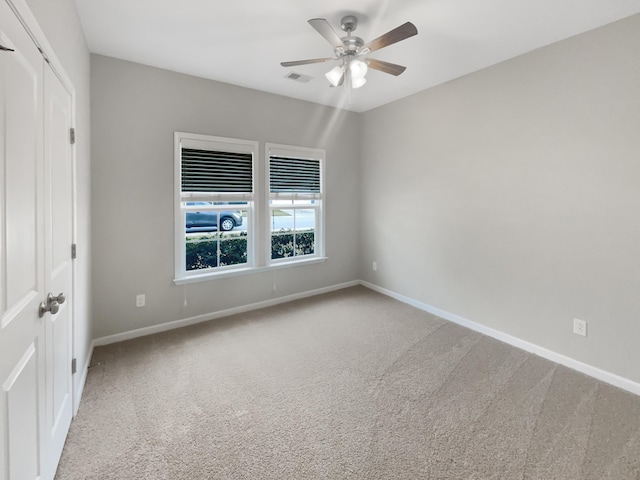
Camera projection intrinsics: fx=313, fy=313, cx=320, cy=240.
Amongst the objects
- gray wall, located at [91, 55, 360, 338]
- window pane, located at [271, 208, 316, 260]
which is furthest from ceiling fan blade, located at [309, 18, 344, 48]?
window pane, located at [271, 208, 316, 260]

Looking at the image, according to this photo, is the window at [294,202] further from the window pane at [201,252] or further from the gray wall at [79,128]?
the gray wall at [79,128]

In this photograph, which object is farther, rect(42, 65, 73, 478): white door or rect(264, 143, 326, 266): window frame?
rect(264, 143, 326, 266): window frame

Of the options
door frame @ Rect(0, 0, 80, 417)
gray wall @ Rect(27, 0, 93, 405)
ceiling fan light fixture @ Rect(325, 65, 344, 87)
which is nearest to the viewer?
door frame @ Rect(0, 0, 80, 417)

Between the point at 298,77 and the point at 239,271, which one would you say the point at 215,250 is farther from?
the point at 298,77

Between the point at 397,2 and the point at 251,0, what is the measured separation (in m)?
1.00

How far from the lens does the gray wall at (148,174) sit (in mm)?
2922

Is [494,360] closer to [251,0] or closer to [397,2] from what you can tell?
[397,2]

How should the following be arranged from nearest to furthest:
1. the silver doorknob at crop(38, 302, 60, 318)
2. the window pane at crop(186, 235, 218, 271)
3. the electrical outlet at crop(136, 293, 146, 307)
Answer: the silver doorknob at crop(38, 302, 60, 318)
the electrical outlet at crop(136, 293, 146, 307)
the window pane at crop(186, 235, 218, 271)

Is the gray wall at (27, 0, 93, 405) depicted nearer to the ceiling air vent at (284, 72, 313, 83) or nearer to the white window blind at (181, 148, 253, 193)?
the white window blind at (181, 148, 253, 193)

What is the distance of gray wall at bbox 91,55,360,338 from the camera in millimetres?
2922

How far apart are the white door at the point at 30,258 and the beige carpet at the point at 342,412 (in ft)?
1.54

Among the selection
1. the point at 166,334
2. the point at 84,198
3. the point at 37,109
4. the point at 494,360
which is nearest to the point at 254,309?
the point at 166,334

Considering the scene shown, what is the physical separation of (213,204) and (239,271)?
842mm

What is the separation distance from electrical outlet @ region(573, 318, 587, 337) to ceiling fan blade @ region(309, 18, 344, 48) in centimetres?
292
